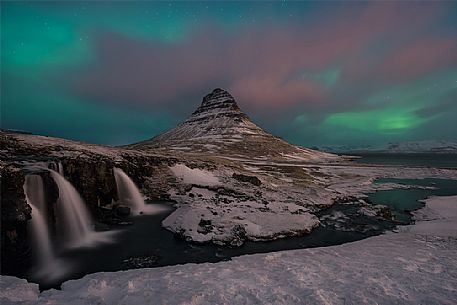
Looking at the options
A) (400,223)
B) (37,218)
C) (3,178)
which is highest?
(3,178)

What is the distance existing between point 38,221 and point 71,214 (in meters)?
3.48

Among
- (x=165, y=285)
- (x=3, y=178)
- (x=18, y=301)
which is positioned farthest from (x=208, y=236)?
(x=3, y=178)

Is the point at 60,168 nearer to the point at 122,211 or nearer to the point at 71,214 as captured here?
the point at 71,214

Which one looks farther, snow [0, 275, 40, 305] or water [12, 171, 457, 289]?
water [12, 171, 457, 289]

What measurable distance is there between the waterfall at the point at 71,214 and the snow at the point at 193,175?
59.5 feet

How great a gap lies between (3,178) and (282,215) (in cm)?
2574

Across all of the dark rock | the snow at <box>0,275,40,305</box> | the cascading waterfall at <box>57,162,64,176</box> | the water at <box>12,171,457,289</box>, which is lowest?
the water at <box>12,171,457,289</box>

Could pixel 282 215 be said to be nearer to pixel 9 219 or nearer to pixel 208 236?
pixel 208 236

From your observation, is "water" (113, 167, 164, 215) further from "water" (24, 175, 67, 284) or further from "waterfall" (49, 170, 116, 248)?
"water" (24, 175, 67, 284)

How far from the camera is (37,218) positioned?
22.5 m

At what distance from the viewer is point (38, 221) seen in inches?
883

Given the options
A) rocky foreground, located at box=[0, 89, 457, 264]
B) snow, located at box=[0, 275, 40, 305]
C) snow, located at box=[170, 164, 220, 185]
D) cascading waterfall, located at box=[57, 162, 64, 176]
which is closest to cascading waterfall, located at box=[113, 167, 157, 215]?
rocky foreground, located at box=[0, 89, 457, 264]

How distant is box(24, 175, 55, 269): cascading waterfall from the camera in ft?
66.2

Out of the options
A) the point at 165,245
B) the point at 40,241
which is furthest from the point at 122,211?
the point at 165,245
